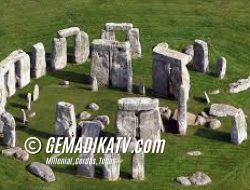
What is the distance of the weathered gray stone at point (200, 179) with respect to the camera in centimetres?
3759

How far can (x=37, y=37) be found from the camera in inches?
2125

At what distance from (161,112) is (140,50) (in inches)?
353

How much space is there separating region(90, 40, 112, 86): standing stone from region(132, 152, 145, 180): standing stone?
35.2 feet

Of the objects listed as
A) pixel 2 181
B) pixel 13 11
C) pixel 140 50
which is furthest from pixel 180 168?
pixel 13 11

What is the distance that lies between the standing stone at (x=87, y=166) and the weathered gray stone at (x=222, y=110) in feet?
29.6

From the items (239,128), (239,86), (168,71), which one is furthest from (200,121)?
(239,86)

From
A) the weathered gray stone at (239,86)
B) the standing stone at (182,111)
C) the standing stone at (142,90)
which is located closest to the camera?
the standing stone at (182,111)

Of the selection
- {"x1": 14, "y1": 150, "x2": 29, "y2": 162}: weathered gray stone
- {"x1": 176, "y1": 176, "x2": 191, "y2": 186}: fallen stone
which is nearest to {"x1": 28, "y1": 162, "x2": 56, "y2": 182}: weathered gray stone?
{"x1": 14, "y1": 150, "x2": 29, "y2": 162}: weathered gray stone

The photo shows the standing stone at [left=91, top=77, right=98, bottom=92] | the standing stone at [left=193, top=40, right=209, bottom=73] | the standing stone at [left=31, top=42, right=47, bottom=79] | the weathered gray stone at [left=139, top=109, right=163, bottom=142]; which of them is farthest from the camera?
the standing stone at [left=193, top=40, right=209, bottom=73]

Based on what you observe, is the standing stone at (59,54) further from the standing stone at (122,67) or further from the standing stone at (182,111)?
the standing stone at (182,111)

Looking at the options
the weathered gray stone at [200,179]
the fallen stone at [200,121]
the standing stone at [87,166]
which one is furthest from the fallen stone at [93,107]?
the weathered gray stone at [200,179]

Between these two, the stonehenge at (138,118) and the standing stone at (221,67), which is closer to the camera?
the stonehenge at (138,118)

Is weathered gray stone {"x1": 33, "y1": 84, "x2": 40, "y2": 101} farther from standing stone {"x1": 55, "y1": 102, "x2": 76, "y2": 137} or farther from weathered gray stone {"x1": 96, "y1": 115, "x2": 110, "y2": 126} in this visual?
standing stone {"x1": 55, "y1": 102, "x2": 76, "y2": 137}

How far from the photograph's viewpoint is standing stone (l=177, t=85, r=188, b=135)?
135ft
